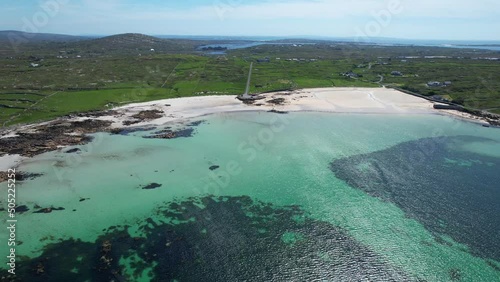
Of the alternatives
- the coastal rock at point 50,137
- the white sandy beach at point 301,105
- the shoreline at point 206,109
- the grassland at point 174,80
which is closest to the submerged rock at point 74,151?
the coastal rock at point 50,137

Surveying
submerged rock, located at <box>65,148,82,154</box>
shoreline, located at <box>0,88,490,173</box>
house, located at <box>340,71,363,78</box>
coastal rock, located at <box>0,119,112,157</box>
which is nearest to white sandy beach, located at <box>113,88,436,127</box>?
shoreline, located at <box>0,88,490,173</box>

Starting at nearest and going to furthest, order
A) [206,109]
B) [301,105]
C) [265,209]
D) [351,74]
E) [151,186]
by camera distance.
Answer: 1. [265,209]
2. [151,186]
3. [206,109]
4. [301,105]
5. [351,74]

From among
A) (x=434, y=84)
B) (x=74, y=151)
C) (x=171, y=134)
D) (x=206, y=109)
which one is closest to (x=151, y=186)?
(x=74, y=151)

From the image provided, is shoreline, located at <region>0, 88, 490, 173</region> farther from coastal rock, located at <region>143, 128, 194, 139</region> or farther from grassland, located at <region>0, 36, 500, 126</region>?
grassland, located at <region>0, 36, 500, 126</region>

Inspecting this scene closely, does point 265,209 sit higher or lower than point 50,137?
lower

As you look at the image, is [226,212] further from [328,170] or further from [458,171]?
[458,171]

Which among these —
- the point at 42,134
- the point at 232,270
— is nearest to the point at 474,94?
the point at 232,270

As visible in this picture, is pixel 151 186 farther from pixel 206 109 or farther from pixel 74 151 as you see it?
pixel 206 109
